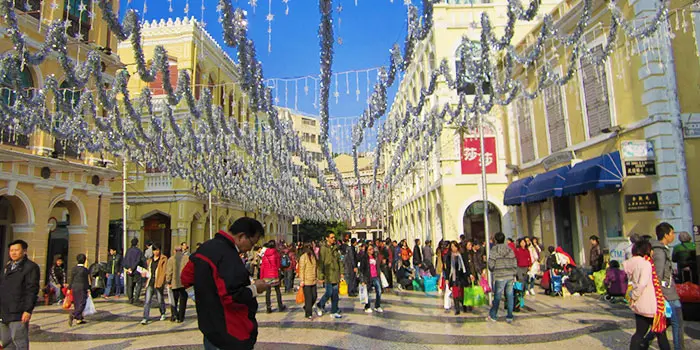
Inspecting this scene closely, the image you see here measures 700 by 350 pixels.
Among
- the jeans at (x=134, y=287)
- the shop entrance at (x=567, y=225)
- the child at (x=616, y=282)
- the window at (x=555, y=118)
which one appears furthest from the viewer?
the shop entrance at (x=567, y=225)

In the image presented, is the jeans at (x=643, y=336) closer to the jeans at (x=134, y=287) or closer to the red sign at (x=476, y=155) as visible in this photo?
the jeans at (x=134, y=287)

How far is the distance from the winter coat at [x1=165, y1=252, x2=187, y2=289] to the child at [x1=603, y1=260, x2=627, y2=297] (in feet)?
31.9

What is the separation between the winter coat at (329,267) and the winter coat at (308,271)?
11 centimetres

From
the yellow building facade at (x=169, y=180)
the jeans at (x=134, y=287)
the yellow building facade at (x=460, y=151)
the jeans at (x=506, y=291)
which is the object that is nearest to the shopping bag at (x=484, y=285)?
the jeans at (x=506, y=291)

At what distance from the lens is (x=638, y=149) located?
11.2 metres

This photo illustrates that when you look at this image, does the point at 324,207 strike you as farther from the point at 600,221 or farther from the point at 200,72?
the point at 600,221

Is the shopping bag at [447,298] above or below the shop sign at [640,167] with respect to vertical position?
below

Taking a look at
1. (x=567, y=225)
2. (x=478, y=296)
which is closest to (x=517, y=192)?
(x=567, y=225)

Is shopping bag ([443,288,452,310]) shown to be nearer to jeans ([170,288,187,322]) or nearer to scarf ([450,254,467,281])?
scarf ([450,254,467,281])

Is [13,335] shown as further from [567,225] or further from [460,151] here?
[460,151]

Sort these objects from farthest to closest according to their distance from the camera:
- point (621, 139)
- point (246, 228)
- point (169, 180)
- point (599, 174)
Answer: point (169, 180)
point (621, 139)
point (599, 174)
point (246, 228)

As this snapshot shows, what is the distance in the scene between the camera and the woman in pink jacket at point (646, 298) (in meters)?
5.11

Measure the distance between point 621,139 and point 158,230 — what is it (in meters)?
22.7

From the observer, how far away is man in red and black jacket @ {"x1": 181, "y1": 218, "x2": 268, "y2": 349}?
3350 millimetres
